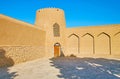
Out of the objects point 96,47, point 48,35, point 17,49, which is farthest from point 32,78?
point 96,47

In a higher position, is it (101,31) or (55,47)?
(101,31)

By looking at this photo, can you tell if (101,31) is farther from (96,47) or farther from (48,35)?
(48,35)

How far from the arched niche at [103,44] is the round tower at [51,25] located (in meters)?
4.99

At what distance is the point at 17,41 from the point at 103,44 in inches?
485

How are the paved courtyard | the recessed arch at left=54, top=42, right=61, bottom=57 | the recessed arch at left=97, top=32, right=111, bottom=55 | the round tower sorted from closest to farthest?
the paved courtyard < the round tower < the recessed arch at left=54, top=42, right=61, bottom=57 < the recessed arch at left=97, top=32, right=111, bottom=55

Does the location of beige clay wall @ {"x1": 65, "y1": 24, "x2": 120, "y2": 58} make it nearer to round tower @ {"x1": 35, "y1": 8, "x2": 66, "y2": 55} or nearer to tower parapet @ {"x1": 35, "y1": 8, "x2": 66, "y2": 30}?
round tower @ {"x1": 35, "y1": 8, "x2": 66, "y2": 55}

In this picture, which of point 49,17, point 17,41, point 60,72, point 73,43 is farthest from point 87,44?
point 60,72

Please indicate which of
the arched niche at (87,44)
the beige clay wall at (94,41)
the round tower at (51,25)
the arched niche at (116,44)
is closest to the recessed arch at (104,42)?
the beige clay wall at (94,41)

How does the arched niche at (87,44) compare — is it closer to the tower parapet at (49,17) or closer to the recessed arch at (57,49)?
the recessed arch at (57,49)

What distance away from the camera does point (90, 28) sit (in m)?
21.0

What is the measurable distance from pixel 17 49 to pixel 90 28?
11.8m

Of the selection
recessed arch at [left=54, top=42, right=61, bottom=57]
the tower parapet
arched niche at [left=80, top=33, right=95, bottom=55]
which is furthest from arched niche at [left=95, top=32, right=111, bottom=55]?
the tower parapet

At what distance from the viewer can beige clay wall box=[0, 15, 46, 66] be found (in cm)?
1113

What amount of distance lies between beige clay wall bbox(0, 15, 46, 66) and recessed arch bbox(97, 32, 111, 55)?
874 cm
